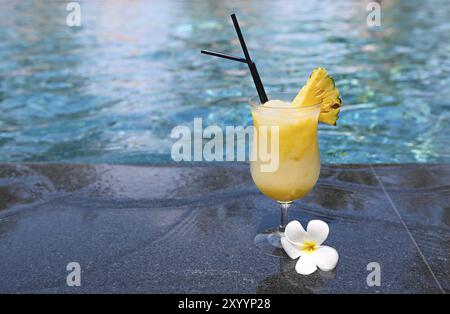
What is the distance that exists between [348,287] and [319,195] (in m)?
0.86

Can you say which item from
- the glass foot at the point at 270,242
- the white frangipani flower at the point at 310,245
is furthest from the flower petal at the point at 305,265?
the glass foot at the point at 270,242

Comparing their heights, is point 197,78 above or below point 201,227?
above

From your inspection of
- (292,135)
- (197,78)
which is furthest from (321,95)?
(197,78)

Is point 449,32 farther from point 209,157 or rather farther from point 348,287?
point 348,287

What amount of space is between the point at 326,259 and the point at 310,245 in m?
0.08

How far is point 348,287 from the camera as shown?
6.18 ft

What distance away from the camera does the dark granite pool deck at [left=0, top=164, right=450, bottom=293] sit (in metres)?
1.94

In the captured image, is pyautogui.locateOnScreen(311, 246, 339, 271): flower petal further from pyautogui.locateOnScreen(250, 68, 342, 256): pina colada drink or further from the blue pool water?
the blue pool water

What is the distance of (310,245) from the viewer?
2.02 metres

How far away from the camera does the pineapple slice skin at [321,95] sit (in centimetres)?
189

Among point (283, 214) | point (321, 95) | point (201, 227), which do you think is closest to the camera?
point (321, 95)

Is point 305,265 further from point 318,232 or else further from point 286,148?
point 286,148

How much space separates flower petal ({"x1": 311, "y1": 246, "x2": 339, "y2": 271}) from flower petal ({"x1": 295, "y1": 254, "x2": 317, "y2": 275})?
19 millimetres

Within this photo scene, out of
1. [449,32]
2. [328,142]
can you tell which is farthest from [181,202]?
[449,32]
